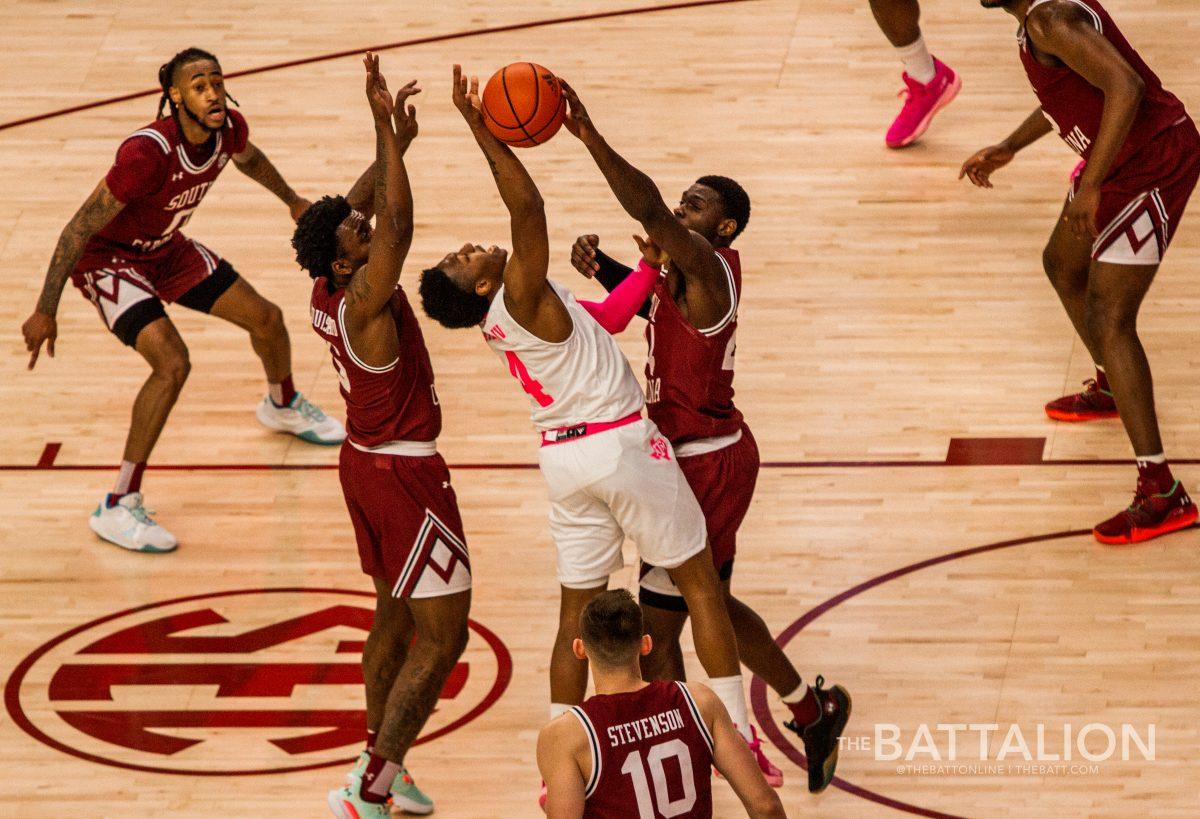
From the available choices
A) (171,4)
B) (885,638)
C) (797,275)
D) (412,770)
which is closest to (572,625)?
(412,770)

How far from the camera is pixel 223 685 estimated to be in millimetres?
7555

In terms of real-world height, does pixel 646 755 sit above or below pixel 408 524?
above

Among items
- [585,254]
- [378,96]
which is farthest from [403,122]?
[585,254]

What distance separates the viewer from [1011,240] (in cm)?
1048

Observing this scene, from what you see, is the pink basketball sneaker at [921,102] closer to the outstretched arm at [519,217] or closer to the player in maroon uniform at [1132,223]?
the player in maroon uniform at [1132,223]

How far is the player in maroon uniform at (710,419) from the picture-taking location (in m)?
6.41

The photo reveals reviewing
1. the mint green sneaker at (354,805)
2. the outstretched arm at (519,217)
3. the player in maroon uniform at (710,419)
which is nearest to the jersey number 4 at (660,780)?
the player in maroon uniform at (710,419)

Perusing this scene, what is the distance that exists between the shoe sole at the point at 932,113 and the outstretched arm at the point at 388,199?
224 inches

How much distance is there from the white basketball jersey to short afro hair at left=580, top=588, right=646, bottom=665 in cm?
143

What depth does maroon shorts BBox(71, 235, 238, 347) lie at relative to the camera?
8.55 m

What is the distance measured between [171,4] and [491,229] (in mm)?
4255

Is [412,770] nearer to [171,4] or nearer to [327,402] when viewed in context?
[327,402]

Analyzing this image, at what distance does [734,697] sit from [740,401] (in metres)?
3.11

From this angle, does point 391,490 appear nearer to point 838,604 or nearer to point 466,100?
point 466,100
